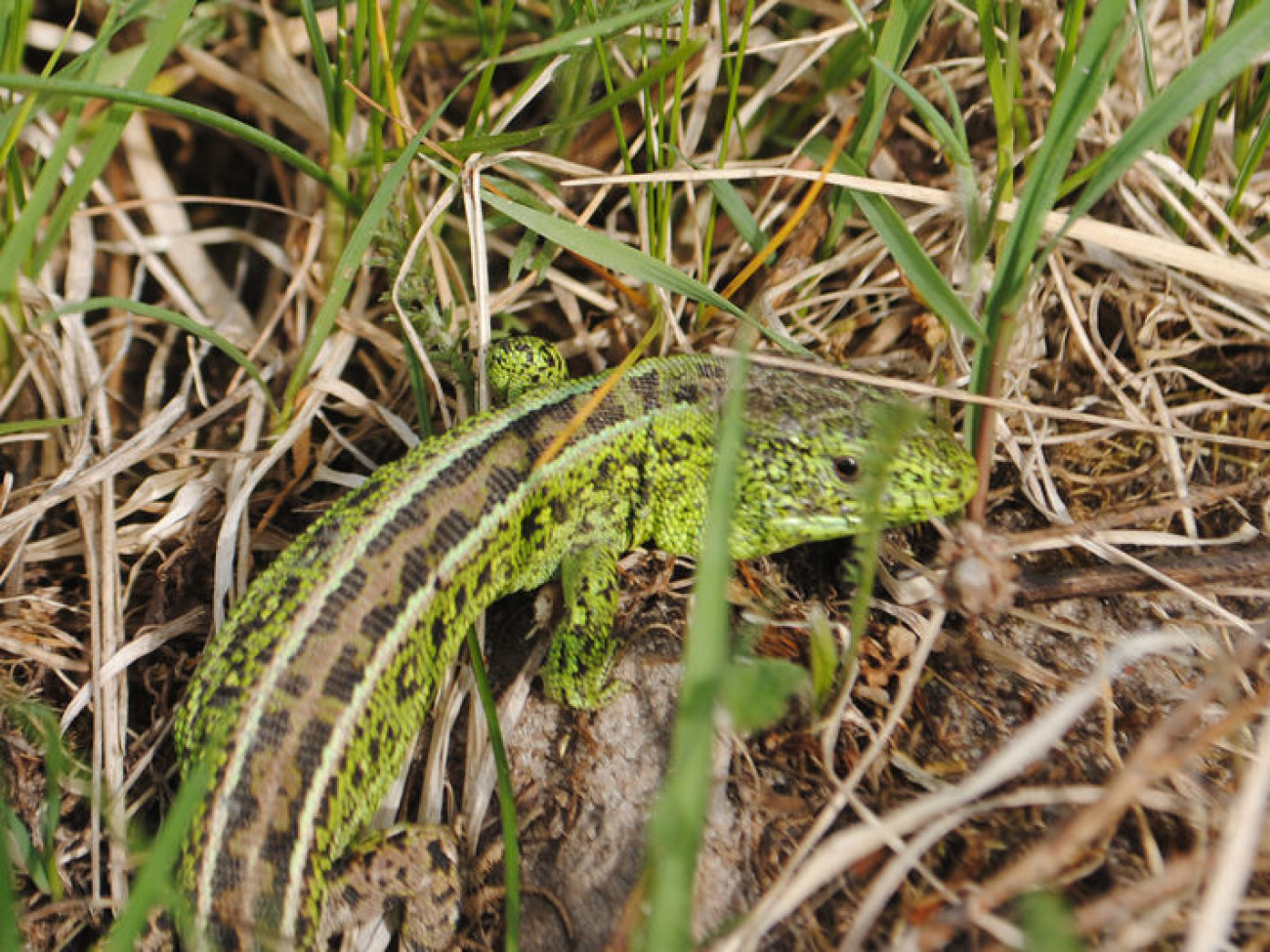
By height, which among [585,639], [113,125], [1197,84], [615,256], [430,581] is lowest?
[585,639]

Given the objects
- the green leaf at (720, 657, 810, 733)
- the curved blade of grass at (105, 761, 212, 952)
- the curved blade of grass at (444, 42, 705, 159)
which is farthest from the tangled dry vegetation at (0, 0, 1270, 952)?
the curved blade of grass at (105, 761, 212, 952)

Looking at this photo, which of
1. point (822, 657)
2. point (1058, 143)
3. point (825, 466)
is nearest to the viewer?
point (822, 657)

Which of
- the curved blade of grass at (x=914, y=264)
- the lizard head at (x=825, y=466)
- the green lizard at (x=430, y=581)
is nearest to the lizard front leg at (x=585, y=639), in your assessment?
the green lizard at (x=430, y=581)

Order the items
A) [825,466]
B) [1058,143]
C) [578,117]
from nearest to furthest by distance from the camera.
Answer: [1058,143]
[825,466]
[578,117]

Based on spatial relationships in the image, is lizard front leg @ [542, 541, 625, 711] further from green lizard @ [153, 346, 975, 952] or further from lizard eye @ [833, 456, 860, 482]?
lizard eye @ [833, 456, 860, 482]

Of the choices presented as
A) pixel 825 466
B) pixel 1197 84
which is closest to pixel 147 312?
pixel 825 466

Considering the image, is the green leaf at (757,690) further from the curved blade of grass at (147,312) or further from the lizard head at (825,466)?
the curved blade of grass at (147,312)

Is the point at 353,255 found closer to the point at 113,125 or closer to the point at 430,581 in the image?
the point at 113,125

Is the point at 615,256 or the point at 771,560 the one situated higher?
the point at 615,256

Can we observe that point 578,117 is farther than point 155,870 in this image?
Yes
